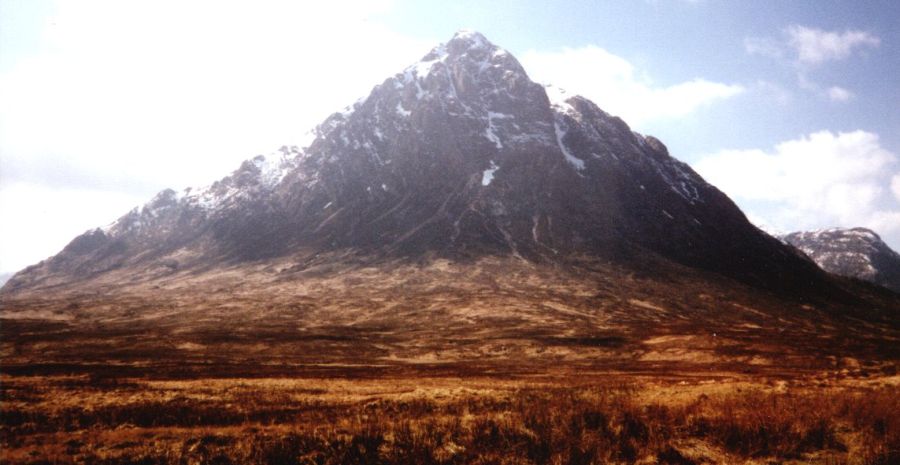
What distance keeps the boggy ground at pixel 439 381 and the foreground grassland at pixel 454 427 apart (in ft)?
0.26

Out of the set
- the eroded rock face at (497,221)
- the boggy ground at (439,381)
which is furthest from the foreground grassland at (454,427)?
the eroded rock face at (497,221)

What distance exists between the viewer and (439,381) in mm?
29281

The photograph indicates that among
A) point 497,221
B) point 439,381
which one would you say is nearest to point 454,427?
point 439,381

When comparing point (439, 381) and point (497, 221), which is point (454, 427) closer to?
point (439, 381)

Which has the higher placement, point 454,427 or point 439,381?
point 454,427

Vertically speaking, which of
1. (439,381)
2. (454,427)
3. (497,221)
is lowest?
(439,381)

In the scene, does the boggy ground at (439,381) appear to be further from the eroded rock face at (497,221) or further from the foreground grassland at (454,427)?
the eroded rock face at (497,221)

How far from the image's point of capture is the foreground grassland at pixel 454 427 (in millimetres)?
12211

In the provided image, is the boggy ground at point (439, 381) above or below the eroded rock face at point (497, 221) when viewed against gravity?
below

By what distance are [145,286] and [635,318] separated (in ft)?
417

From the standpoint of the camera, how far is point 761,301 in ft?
374

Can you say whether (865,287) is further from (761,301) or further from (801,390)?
(801,390)

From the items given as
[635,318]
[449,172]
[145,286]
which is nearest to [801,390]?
[635,318]

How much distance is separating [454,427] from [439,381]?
49.1 ft
